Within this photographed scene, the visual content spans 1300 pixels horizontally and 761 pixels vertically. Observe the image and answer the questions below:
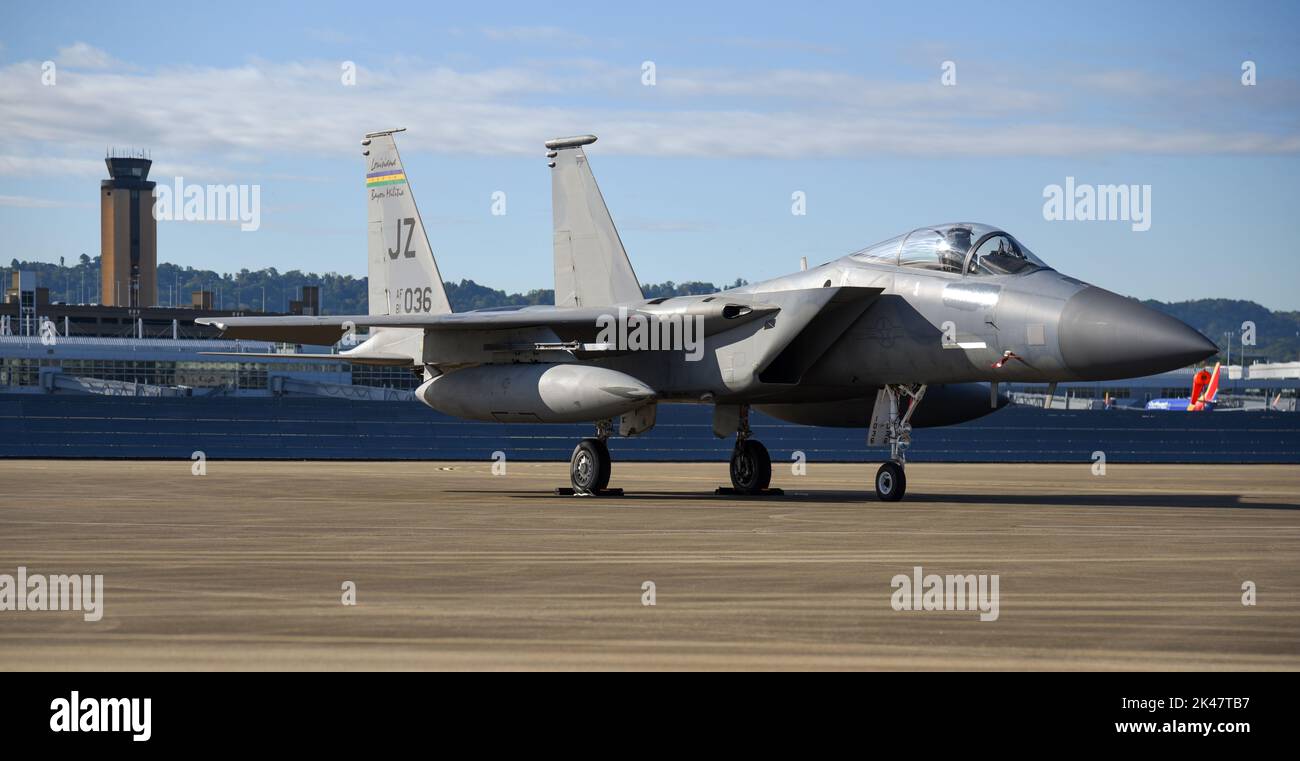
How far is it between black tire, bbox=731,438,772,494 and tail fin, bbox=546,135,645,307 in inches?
132

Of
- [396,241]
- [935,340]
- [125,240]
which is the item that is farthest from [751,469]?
[125,240]

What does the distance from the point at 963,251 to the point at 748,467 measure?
496cm

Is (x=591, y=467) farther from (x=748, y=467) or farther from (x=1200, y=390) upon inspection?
(x=1200, y=390)

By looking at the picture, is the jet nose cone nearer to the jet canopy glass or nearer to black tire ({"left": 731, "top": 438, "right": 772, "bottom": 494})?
the jet canopy glass

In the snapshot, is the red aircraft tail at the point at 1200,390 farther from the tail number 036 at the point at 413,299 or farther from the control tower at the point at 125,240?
the control tower at the point at 125,240

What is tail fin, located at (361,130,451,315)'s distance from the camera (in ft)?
74.9

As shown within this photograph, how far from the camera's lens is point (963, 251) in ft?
54.9

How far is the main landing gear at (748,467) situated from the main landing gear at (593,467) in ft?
5.69

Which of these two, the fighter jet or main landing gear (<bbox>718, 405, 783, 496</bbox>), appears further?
main landing gear (<bbox>718, 405, 783, 496</bbox>)
